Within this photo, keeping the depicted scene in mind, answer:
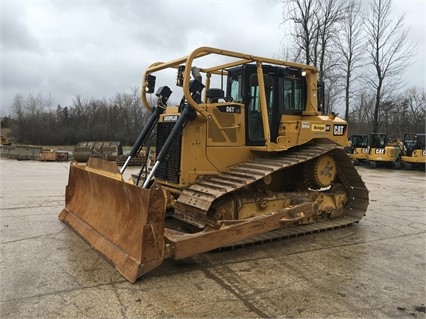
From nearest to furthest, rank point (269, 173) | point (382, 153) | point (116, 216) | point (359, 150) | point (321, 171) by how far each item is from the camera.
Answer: point (116, 216), point (269, 173), point (321, 171), point (382, 153), point (359, 150)

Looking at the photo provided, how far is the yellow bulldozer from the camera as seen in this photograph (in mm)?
4668

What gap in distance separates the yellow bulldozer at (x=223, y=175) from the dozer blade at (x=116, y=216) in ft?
0.05

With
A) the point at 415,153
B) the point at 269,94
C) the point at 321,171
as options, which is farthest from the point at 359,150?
the point at 269,94

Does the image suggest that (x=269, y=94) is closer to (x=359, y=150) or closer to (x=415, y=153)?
(x=415, y=153)

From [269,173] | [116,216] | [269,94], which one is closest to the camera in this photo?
[116,216]

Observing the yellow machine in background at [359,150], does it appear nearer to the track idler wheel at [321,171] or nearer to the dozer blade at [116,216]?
the track idler wheel at [321,171]

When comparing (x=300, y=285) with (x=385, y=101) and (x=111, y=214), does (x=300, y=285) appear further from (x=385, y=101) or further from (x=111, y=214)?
(x=385, y=101)

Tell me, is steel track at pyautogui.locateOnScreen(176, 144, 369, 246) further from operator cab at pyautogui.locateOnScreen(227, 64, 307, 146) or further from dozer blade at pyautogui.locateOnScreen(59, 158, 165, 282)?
dozer blade at pyautogui.locateOnScreen(59, 158, 165, 282)

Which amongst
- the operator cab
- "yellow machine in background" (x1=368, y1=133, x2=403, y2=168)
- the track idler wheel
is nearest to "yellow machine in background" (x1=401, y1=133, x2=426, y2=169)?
"yellow machine in background" (x1=368, y1=133, x2=403, y2=168)

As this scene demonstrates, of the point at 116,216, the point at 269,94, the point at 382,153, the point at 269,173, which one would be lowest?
the point at 116,216

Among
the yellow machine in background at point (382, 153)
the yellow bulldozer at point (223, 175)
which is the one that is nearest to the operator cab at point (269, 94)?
the yellow bulldozer at point (223, 175)

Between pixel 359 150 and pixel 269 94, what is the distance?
20.3 m

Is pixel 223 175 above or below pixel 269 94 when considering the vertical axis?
below

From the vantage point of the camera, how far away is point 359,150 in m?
25.1
